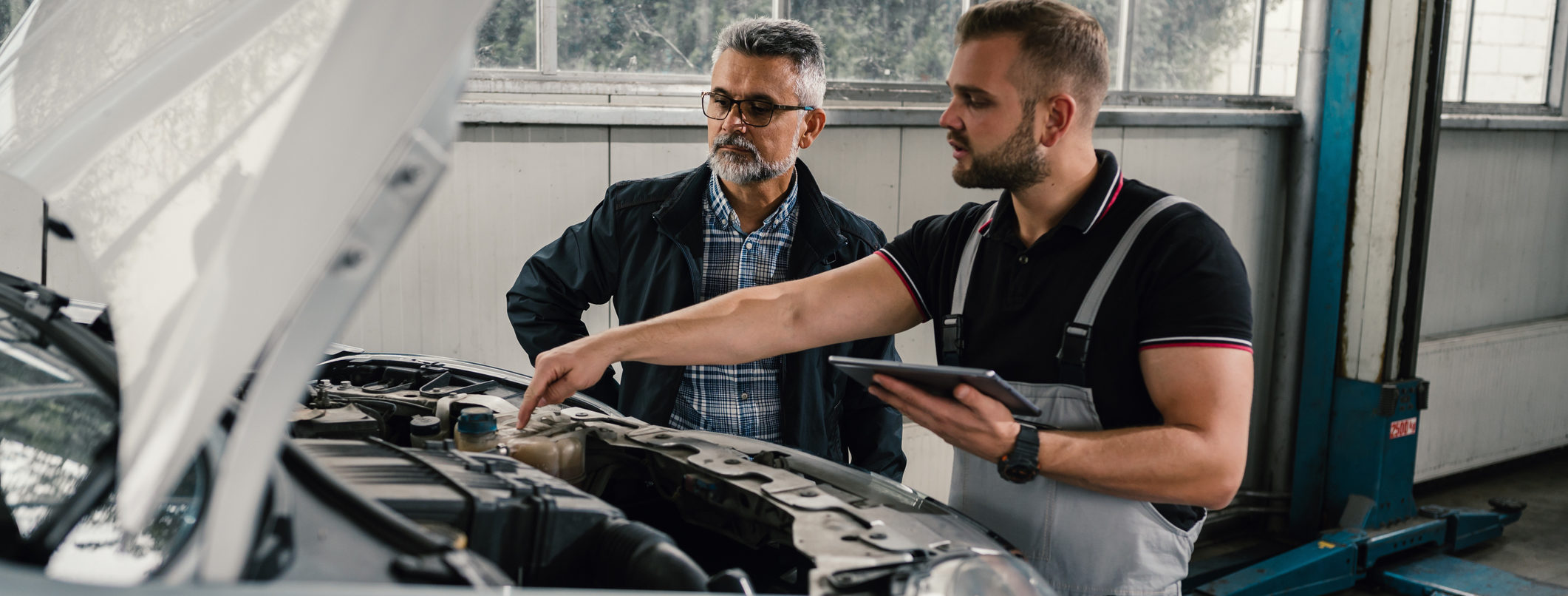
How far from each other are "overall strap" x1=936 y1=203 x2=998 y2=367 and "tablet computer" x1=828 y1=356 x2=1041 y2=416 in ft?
0.83

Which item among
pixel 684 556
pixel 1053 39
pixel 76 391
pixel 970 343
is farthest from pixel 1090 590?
pixel 76 391

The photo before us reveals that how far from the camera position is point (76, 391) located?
47.8 inches

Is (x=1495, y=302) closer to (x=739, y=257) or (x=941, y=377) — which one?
(x=739, y=257)

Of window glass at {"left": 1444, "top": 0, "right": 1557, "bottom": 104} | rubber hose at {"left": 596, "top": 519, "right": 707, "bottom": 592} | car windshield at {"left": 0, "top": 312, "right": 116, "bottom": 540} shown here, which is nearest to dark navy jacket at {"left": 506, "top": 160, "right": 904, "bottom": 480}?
rubber hose at {"left": 596, "top": 519, "right": 707, "bottom": 592}

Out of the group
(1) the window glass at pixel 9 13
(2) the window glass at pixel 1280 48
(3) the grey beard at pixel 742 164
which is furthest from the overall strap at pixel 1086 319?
(2) the window glass at pixel 1280 48

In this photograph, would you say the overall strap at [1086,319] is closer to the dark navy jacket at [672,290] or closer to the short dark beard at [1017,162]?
the short dark beard at [1017,162]

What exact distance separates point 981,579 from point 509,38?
256 cm

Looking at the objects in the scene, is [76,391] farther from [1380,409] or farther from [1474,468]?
[1474,468]

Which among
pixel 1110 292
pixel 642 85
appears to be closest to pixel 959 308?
pixel 1110 292

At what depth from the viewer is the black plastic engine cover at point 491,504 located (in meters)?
1.26

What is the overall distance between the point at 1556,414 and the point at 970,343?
5.83m

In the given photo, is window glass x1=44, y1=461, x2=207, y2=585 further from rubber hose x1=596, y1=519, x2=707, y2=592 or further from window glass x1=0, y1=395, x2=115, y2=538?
rubber hose x1=596, y1=519, x2=707, y2=592

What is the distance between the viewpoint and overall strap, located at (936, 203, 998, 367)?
1.78m

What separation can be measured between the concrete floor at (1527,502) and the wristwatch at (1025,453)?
3450 mm
